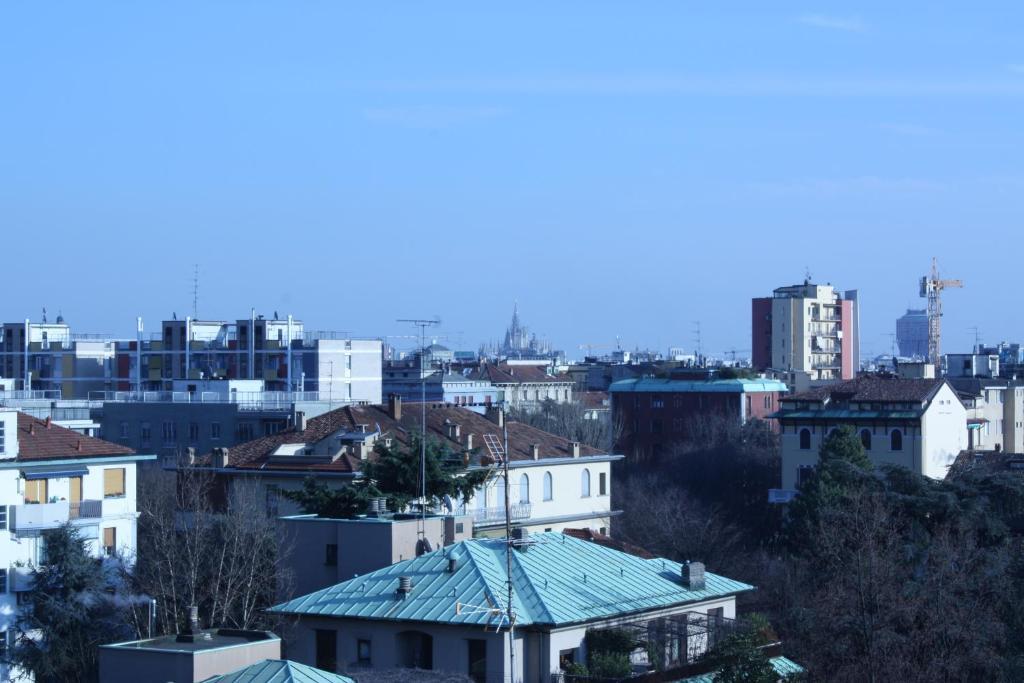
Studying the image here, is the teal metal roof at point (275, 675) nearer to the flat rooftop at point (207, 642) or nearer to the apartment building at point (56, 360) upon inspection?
the flat rooftop at point (207, 642)

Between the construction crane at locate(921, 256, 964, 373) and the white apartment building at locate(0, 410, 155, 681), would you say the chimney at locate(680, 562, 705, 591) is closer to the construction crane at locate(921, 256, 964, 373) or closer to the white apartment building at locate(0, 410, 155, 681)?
the white apartment building at locate(0, 410, 155, 681)

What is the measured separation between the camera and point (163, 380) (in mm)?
89000

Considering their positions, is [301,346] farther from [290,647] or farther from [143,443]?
[290,647]

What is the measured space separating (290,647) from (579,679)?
531 cm

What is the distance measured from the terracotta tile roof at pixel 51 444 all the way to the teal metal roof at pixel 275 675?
56.9ft

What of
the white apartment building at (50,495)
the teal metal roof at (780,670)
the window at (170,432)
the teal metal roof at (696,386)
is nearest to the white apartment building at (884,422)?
the teal metal roof at (696,386)

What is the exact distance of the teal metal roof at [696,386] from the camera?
265 ft

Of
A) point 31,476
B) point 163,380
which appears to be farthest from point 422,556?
point 163,380

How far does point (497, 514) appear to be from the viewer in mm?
44500

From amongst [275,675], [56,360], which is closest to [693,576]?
[275,675]

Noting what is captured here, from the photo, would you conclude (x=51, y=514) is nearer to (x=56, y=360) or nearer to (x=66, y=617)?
(x=66, y=617)

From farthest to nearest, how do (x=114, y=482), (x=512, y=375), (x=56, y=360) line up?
(x=512, y=375)
(x=56, y=360)
(x=114, y=482)

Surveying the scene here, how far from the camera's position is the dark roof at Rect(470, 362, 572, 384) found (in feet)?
373

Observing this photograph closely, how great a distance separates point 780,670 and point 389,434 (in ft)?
77.2
